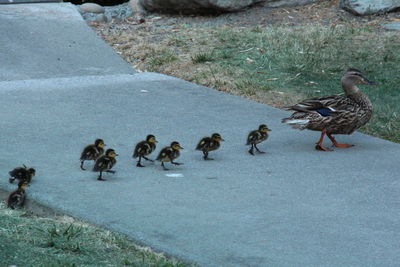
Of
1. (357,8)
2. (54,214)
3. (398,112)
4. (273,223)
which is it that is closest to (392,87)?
(398,112)

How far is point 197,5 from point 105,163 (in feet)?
29.7

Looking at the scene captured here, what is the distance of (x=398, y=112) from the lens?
10523mm

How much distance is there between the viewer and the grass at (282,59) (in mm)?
11453

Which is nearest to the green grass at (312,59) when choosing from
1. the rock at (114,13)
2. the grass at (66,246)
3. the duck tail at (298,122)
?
the duck tail at (298,122)

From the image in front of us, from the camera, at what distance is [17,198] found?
7.16 m

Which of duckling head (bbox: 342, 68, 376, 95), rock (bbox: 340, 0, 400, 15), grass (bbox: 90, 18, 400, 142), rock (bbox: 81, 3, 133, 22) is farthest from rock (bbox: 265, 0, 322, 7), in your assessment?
duckling head (bbox: 342, 68, 376, 95)

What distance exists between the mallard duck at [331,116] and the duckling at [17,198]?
10.6ft

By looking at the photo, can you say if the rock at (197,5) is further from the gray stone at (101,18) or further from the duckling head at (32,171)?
the duckling head at (32,171)

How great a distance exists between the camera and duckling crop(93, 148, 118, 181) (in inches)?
308

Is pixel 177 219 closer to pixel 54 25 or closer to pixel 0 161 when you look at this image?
pixel 0 161

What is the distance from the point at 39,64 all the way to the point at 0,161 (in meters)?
4.38

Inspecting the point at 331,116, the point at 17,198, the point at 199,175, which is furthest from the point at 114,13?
the point at 17,198

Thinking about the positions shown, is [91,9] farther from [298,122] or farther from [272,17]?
[298,122]

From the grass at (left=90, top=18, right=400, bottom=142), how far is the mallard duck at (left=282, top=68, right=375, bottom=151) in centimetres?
72
